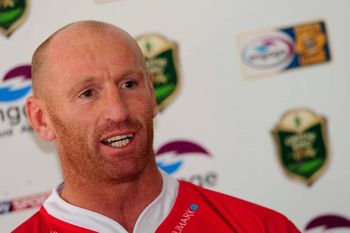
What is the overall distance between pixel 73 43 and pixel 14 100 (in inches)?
19.9

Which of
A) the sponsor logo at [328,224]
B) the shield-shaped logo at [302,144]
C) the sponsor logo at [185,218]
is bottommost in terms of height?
the sponsor logo at [328,224]

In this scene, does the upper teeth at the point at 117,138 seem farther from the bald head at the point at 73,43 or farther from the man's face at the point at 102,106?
the bald head at the point at 73,43

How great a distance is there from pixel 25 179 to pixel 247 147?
57 cm

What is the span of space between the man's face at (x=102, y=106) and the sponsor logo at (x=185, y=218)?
0.12 metres

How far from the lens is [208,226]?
3.23ft

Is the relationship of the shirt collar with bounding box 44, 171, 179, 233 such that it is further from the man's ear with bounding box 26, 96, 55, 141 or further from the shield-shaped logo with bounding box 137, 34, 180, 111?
the shield-shaped logo with bounding box 137, 34, 180, 111

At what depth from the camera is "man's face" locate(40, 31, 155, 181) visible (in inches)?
35.1

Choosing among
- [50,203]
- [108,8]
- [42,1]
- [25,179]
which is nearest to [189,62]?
[108,8]

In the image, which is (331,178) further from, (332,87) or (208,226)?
(208,226)

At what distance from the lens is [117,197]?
0.97 metres

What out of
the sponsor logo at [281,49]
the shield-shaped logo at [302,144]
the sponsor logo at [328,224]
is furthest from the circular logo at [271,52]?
the sponsor logo at [328,224]

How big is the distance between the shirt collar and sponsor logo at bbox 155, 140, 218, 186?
449 mm

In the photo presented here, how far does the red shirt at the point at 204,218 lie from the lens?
963 millimetres

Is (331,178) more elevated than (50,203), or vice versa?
(50,203)
